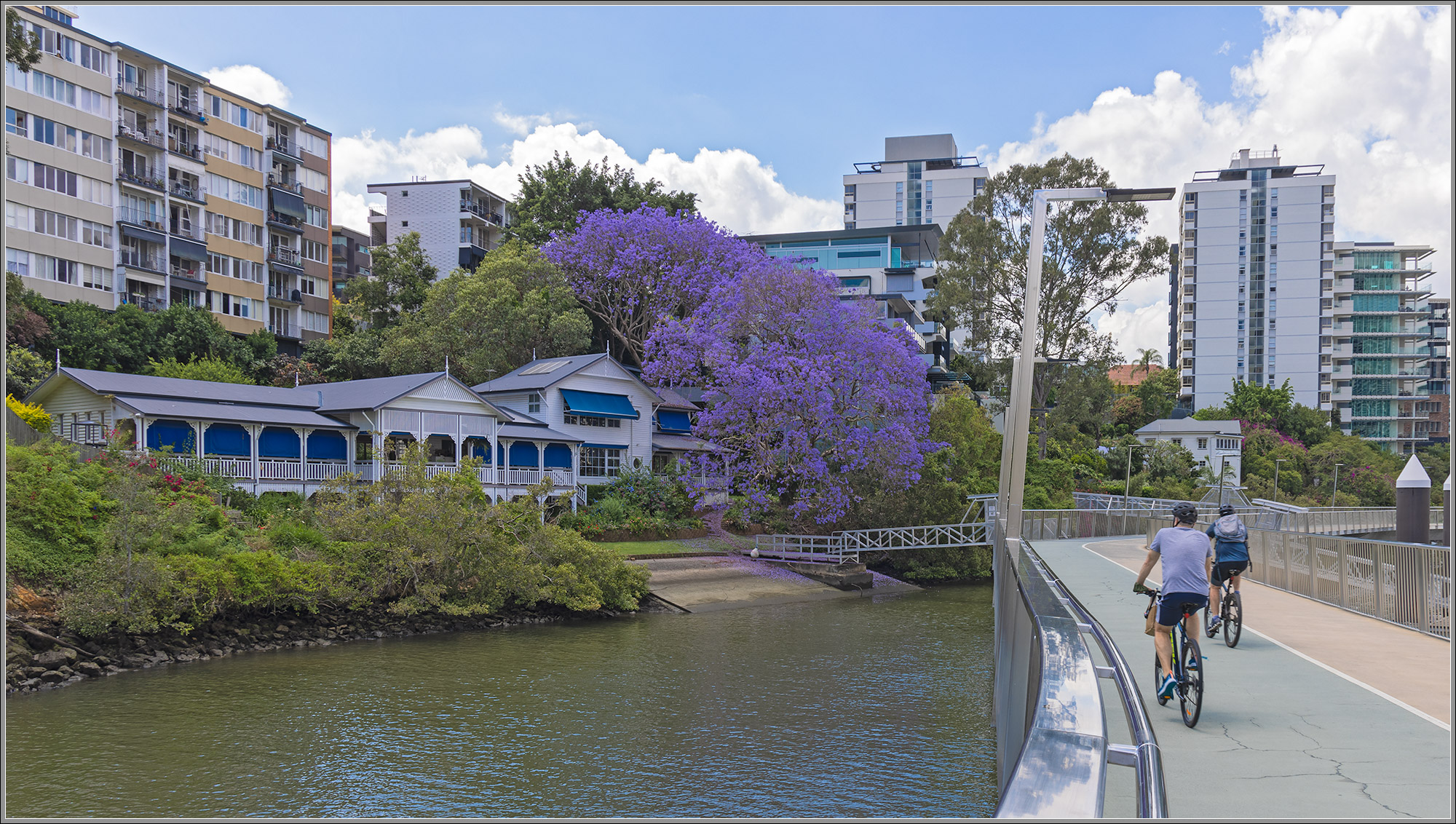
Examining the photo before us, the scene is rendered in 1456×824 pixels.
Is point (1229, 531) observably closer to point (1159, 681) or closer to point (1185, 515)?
point (1185, 515)

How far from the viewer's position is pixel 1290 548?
66.7ft

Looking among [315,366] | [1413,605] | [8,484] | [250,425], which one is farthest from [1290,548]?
[315,366]

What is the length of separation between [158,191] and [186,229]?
10.3 feet

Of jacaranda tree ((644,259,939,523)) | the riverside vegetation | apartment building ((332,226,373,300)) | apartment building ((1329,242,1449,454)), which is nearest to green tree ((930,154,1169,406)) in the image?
jacaranda tree ((644,259,939,523))

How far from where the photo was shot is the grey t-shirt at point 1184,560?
356 inches

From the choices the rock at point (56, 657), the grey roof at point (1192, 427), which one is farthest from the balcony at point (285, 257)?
the grey roof at point (1192, 427)

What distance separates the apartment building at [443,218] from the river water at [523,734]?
46.7m

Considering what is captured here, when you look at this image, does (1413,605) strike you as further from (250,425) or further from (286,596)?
(250,425)

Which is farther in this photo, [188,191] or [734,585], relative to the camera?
[188,191]

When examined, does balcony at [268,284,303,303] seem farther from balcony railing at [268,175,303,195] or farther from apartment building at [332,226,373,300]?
apartment building at [332,226,373,300]

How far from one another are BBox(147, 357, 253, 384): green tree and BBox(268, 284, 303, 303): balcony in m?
15.1

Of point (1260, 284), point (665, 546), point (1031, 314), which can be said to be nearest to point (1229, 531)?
point (1031, 314)

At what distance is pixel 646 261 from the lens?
5041 centimetres

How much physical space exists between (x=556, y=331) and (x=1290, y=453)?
198 feet
